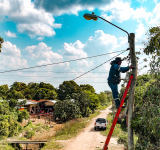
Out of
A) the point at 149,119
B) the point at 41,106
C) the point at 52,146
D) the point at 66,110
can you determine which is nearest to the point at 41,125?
the point at 66,110

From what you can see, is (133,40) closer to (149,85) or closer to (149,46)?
(149,46)

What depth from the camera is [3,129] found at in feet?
45.8

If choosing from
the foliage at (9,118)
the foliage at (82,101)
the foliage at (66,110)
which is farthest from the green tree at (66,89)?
the foliage at (9,118)

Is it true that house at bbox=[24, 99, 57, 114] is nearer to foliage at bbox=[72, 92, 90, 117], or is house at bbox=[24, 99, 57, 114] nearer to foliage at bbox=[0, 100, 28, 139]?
foliage at bbox=[72, 92, 90, 117]

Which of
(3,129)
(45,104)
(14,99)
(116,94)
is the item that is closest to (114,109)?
(116,94)

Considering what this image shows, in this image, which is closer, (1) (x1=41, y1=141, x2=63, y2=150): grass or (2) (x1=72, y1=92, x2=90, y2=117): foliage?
(1) (x1=41, y1=141, x2=63, y2=150): grass

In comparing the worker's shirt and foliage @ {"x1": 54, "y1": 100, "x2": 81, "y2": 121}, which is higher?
the worker's shirt

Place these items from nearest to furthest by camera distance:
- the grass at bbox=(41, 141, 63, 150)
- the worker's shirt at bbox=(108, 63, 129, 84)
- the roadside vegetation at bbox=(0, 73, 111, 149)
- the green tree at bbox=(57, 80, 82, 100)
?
the worker's shirt at bbox=(108, 63, 129, 84) → the grass at bbox=(41, 141, 63, 150) → the roadside vegetation at bbox=(0, 73, 111, 149) → the green tree at bbox=(57, 80, 82, 100)

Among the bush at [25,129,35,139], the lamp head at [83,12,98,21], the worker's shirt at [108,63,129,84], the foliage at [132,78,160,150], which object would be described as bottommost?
the bush at [25,129,35,139]

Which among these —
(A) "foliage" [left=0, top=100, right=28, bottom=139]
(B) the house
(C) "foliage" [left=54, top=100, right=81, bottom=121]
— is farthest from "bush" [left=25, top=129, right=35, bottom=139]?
(B) the house

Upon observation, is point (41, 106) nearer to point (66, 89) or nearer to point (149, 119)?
point (66, 89)

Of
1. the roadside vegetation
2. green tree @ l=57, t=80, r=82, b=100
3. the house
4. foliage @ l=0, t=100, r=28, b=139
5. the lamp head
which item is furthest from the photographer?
green tree @ l=57, t=80, r=82, b=100

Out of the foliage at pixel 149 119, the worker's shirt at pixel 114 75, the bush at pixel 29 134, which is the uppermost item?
the worker's shirt at pixel 114 75

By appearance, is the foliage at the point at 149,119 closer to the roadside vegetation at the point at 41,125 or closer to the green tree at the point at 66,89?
the roadside vegetation at the point at 41,125
